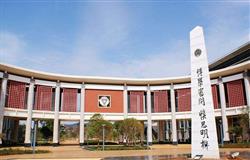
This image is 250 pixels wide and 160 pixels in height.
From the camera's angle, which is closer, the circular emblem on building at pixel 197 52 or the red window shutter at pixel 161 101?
the circular emblem on building at pixel 197 52

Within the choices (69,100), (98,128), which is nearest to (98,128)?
(98,128)

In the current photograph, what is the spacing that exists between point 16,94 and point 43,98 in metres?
4.28

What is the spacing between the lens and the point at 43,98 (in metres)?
39.6

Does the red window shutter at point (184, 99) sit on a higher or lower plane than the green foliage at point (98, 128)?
higher

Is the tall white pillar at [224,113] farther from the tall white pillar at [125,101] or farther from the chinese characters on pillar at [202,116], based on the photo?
the chinese characters on pillar at [202,116]

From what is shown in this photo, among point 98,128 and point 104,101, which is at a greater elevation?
point 104,101

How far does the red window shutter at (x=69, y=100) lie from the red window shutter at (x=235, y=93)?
944 inches

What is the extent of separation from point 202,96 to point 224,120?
87.3 ft

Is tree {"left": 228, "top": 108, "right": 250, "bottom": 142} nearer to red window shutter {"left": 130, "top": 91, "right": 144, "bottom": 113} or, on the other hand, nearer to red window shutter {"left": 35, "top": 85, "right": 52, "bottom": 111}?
red window shutter {"left": 130, "top": 91, "right": 144, "bottom": 113}

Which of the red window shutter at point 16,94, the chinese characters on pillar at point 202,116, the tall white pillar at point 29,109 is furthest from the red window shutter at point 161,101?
the chinese characters on pillar at point 202,116

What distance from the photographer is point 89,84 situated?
4253 cm

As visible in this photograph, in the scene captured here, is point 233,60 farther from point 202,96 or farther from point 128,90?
point 202,96

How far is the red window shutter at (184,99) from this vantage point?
4226cm

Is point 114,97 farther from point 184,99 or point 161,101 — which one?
point 184,99
